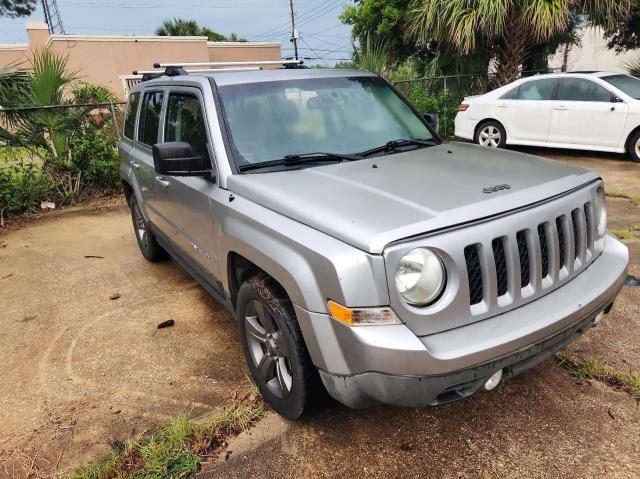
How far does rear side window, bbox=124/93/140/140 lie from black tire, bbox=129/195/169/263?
2.25ft

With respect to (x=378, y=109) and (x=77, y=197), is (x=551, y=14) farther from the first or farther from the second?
(x=77, y=197)

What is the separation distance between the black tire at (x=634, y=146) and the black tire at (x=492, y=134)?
2086 mm

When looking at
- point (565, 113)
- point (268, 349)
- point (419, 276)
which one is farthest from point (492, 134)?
point (419, 276)

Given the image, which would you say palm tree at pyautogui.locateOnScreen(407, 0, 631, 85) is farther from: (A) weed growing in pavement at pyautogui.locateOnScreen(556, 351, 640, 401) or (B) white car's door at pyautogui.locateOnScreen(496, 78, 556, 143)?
(A) weed growing in pavement at pyautogui.locateOnScreen(556, 351, 640, 401)

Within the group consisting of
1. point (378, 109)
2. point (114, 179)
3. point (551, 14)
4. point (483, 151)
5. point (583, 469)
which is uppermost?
point (551, 14)

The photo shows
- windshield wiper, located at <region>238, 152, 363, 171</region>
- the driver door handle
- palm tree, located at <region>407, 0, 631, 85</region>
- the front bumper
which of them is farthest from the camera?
palm tree, located at <region>407, 0, 631, 85</region>

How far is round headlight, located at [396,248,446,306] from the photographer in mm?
1956

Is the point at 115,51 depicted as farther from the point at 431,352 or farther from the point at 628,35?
the point at 431,352

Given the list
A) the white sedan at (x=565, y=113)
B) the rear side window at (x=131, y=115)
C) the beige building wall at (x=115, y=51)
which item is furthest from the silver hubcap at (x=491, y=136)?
the beige building wall at (x=115, y=51)

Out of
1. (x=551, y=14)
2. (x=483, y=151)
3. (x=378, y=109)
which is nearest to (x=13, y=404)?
(x=378, y=109)

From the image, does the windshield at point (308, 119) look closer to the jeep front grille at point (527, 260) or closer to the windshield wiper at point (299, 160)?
the windshield wiper at point (299, 160)

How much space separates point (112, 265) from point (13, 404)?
2463mm

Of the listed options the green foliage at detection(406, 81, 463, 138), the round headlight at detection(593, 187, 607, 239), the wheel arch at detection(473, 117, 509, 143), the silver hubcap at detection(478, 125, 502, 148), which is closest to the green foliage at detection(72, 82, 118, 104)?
the green foliage at detection(406, 81, 463, 138)

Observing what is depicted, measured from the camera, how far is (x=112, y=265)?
17.3ft
